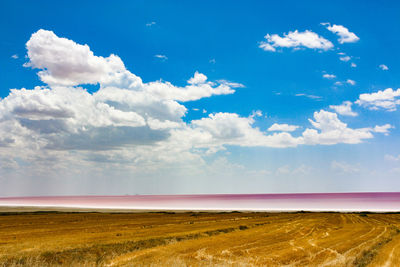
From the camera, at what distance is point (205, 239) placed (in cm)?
3872

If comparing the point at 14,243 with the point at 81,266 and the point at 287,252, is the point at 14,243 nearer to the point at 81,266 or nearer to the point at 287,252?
the point at 81,266

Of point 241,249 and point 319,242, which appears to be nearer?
point 241,249

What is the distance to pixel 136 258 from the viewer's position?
88.3 feet

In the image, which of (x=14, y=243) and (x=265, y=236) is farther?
(x=265, y=236)

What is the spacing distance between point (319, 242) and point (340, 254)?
768 centimetres

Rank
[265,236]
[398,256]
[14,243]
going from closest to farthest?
[398,256]
[14,243]
[265,236]

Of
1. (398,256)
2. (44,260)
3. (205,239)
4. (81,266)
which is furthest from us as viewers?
(205,239)

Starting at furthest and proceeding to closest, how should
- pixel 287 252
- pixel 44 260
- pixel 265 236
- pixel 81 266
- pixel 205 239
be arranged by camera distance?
pixel 265 236, pixel 205 239, pixel 287 252, pixel 44 260, pixel 81 266

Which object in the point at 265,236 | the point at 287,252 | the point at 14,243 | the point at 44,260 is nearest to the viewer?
the point at 44,260

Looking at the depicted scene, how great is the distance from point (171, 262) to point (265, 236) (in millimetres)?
18981

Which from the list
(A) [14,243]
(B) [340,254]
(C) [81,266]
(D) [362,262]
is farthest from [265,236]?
(A) [14,243]

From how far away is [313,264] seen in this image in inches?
969

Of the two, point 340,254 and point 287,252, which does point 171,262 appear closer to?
point 287,252

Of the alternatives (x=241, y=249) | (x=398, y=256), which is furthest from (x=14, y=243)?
(x=398, y=256)
